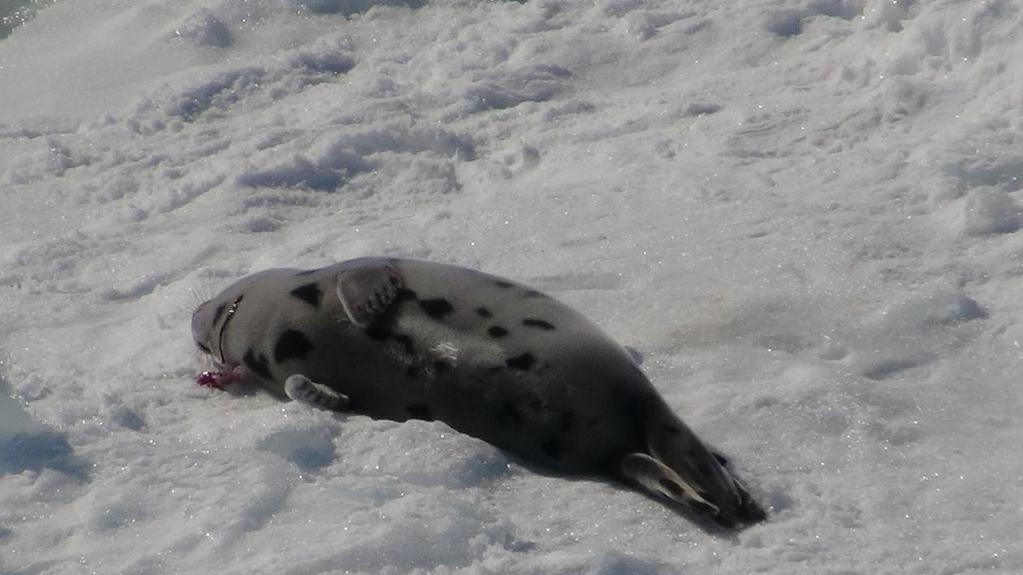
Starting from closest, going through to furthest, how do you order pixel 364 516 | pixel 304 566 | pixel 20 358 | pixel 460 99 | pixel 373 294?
pixel 304 566, pixel 364 516, pixel 373 294, pixel 20 358, pixel 460 99

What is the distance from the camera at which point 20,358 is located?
15.8 feet

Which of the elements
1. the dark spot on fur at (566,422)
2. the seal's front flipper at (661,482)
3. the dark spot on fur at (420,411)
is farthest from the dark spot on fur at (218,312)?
the seal's front flipper at (661,482)

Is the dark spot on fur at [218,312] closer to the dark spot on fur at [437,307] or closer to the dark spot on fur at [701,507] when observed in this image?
the dark spot on fur at [437,307]

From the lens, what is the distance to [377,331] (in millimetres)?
4434

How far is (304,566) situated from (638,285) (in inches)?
76.3

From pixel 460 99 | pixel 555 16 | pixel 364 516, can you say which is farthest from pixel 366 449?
pixel 555 16

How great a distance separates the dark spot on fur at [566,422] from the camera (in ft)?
13.0

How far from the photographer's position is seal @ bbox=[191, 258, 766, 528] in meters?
3.83

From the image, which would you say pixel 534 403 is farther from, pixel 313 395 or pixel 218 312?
pixel 218 312

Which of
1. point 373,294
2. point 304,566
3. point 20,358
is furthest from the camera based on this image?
point 20,358

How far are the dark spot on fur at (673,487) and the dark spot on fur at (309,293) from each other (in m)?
1.46

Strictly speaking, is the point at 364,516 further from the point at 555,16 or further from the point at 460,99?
the point at 555,16

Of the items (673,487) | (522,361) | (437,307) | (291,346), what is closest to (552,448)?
(522,361)

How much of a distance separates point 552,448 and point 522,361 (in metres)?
0.29
